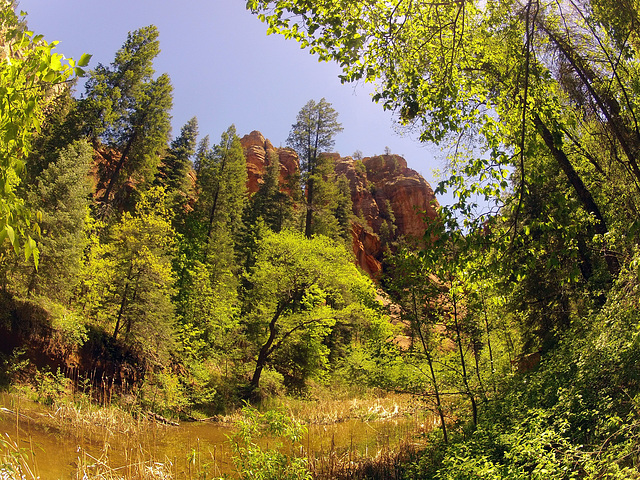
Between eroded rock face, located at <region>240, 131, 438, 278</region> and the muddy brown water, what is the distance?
3570 cm

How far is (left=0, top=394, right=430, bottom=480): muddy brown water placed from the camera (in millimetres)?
7059

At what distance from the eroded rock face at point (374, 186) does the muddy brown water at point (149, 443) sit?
35.7 meters

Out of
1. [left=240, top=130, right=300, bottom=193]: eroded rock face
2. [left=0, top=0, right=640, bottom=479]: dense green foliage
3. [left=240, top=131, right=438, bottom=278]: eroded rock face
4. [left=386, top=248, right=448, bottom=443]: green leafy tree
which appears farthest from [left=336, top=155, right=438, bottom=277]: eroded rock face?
[left=386, top=248, right=448, bottom=443]: green leafy tree

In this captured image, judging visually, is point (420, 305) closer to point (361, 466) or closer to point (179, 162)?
point (361, 466)

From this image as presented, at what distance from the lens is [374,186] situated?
57219mm

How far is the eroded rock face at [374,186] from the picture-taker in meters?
49.5

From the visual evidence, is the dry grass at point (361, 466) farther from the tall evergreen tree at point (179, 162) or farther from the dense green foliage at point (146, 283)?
the tall evergreen tree at point (179, 162)

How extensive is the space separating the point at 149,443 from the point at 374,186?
167 ft

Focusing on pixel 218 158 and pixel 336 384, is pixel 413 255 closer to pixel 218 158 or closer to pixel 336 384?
pixel 336 384

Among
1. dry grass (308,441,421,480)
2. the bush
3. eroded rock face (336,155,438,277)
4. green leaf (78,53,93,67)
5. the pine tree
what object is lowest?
dry grass (308,441,421,480)

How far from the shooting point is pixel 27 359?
12883 mm

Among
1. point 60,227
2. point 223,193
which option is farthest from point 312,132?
point 60,227

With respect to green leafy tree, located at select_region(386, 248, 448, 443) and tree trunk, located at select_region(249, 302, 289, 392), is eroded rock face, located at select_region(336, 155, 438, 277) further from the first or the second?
green leafy tree, located at select_region(386, 248, 448, 443)

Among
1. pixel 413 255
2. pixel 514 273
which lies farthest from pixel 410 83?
pixel 413 255
